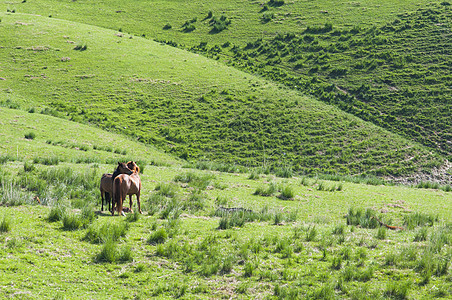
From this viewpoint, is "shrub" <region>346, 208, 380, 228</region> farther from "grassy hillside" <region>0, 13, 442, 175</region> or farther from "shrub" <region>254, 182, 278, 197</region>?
"grassy hillside" <region>0, 13, 442, 175</region>

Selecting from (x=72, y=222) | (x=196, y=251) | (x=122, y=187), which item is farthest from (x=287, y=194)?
(x=72, y=222)

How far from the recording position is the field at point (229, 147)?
915 centimetres

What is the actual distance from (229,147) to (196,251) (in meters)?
24.9

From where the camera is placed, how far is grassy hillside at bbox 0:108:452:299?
8398 mm

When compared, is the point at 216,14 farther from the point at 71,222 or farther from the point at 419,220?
the point at 71,222

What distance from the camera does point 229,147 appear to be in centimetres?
3472

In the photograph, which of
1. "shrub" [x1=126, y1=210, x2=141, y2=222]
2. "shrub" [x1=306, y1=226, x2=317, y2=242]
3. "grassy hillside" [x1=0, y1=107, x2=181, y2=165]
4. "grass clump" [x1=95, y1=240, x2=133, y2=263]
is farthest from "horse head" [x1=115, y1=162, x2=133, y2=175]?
"grassy hillside" [x1=0, y1=107, x2=181, y2=165]

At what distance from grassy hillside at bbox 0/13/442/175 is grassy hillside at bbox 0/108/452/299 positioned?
1796 cm

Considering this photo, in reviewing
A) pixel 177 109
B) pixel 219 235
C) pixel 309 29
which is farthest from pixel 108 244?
pixel 309 29

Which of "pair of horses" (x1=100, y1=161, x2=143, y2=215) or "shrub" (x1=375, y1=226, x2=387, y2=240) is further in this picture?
"pair of horses" (x1=100, y1=161, x2=143, y2=215)

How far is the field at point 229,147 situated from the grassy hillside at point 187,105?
0.73ft

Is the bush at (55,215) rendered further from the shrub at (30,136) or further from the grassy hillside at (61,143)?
the shrub at (30,136)

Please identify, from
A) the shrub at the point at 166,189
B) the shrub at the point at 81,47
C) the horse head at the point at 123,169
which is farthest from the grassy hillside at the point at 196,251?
the shrub at the point at 81,47

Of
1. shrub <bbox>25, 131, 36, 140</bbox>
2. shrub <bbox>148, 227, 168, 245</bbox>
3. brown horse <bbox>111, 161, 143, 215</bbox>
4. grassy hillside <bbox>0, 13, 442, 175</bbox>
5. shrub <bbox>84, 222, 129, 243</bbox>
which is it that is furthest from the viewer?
grassy hillside <bbox>0, 13, 442, 175</bbox>
